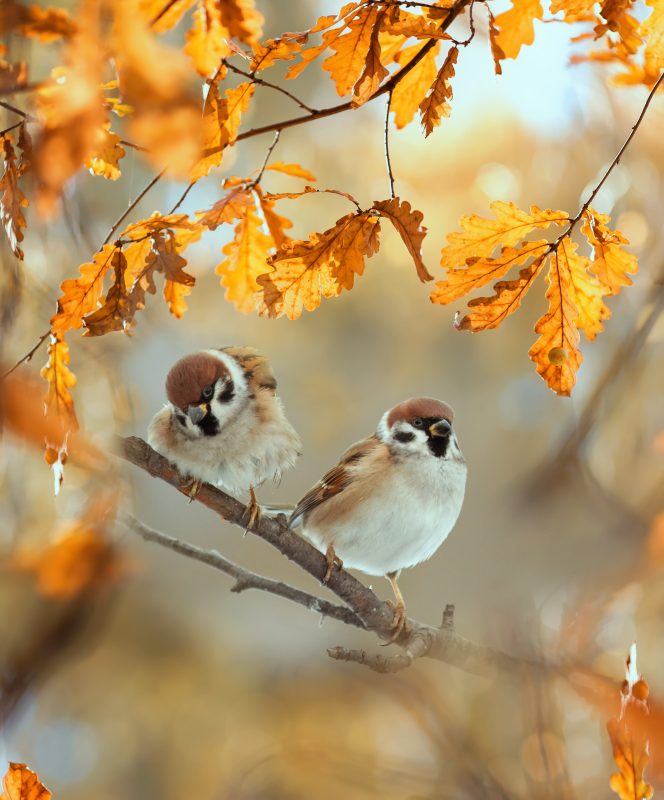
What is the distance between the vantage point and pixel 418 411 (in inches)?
56.9

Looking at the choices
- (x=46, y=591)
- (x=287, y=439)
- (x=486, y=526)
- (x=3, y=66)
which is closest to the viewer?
(x=3, y=66)

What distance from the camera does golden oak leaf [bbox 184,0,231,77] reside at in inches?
19.9

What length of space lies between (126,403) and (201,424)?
43 centimetres

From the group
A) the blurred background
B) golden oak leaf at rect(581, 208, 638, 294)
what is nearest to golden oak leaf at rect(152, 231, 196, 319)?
golden oak leaf at rect(581, 208, 638, 294)

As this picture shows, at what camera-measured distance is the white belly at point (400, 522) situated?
54.8 inches

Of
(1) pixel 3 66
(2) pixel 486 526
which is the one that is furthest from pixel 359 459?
(2) pixel 486 526

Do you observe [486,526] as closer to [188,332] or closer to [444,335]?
[444,335]

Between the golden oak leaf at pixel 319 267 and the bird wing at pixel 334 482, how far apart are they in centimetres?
81

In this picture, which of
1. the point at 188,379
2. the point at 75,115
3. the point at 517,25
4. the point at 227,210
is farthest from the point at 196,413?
the point at 75,115

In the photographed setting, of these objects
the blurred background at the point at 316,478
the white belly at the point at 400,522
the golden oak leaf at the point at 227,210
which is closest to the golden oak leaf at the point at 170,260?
the golden oak leaf at the point at 227,210

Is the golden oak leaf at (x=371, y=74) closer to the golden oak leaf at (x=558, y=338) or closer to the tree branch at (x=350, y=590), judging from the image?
the golden oak leaf at (x=558, y=338)

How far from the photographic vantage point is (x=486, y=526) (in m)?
2.69

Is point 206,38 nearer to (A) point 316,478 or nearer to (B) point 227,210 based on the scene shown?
(B) point 227,210

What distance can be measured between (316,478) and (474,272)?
193 cm
